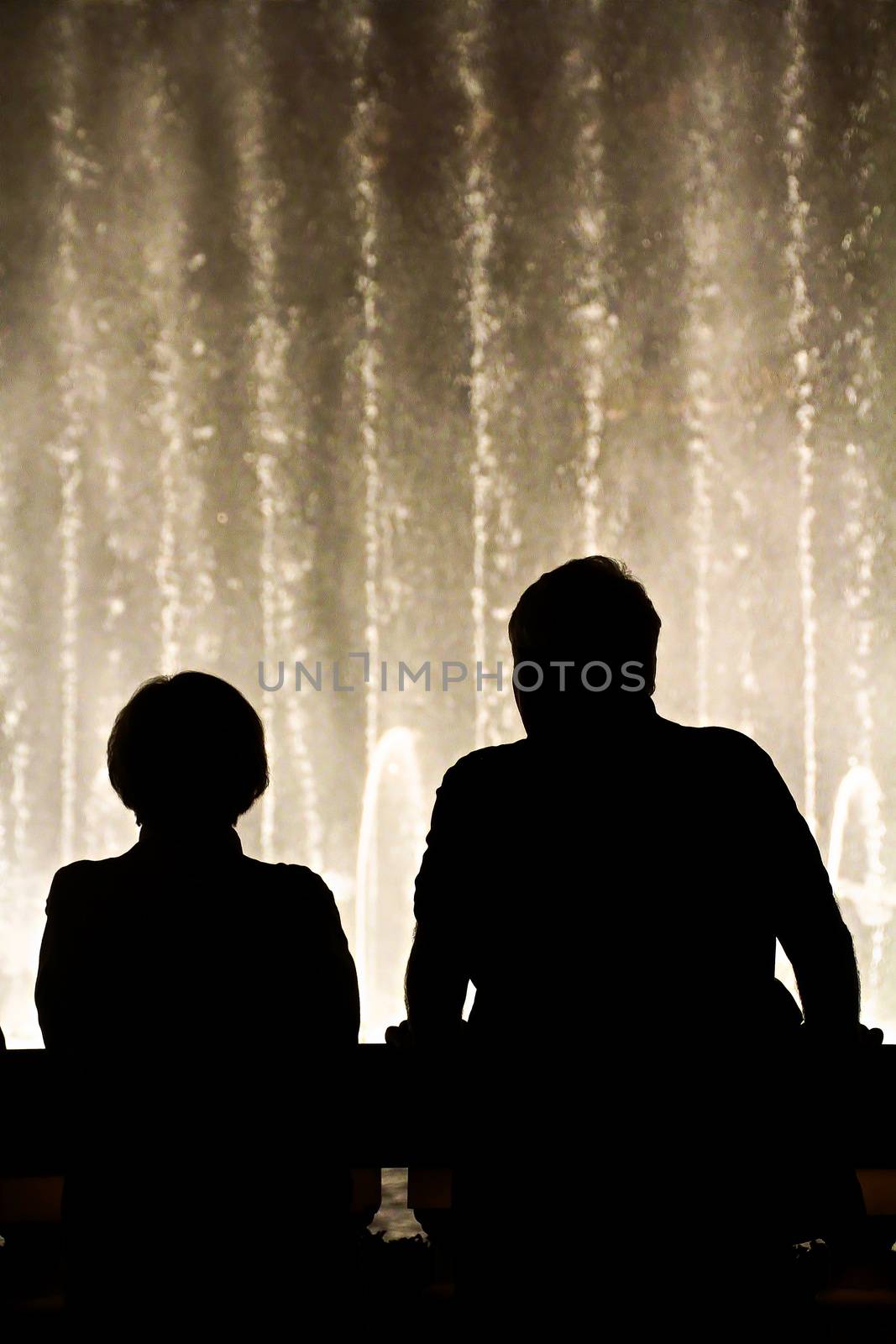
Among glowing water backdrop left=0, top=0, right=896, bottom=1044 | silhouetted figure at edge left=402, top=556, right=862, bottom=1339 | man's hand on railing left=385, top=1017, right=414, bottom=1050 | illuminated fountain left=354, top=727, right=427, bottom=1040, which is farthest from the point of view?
glowing water backdrop left=0, top=0, right=896, bottom=1044

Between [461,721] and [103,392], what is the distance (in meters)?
1.76

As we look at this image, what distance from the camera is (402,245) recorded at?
4.50m

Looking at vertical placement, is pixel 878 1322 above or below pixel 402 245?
below

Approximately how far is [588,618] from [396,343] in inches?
138

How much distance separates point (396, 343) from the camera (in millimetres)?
4500

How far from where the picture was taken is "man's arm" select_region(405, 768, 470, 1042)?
3.84 feet

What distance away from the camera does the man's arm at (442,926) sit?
1172 mm

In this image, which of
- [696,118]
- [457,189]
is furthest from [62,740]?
[696,118]

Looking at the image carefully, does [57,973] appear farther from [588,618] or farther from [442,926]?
[588,618]

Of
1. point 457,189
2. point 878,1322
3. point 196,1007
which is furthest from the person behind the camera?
point 457,189

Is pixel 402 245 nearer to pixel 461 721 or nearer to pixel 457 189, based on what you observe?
pixel 457 189

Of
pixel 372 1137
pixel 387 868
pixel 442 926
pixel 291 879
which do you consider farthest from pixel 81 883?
pixel 387 868
